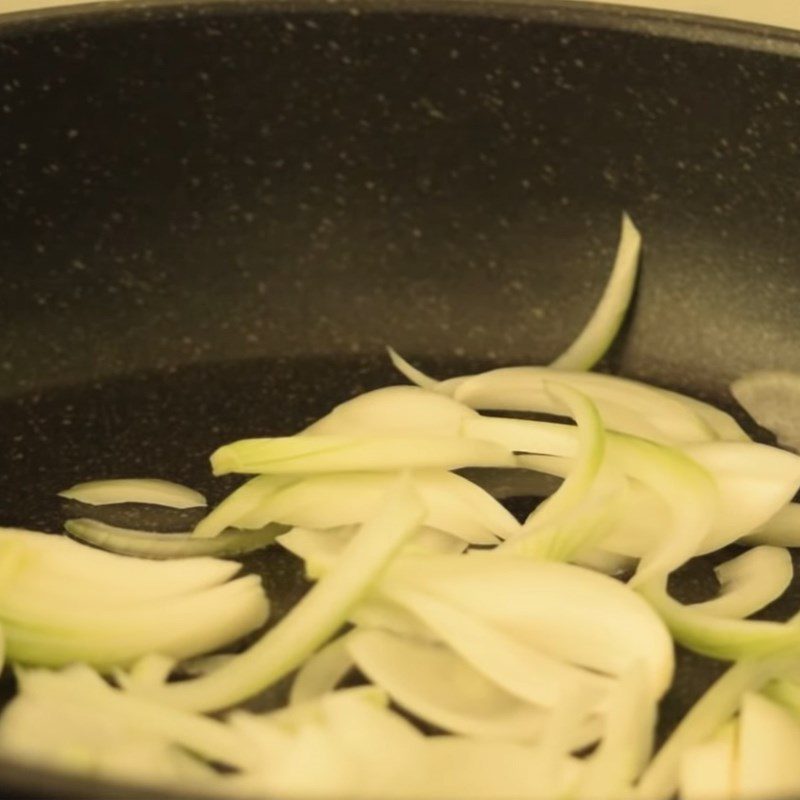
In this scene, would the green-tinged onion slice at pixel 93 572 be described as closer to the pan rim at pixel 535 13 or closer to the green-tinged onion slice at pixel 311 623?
the green-tinged onion slice at pixel 311 623

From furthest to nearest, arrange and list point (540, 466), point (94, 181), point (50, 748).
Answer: point (94, 181) → point (540, 466) → point (50, 748)

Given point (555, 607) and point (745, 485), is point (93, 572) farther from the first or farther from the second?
point (745, 485)

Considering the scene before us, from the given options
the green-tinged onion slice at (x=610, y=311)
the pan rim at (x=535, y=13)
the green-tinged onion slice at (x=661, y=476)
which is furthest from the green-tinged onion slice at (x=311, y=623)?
the pan rim at (x=535, y=13)

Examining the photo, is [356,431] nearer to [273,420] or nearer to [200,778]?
[273,420]

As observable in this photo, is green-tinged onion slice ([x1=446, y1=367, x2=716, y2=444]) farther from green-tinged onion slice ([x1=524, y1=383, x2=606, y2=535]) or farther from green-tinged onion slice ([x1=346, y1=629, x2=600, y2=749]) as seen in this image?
green-tinged onion slice ([x1=346, y1=629, x2=600, y2=749])

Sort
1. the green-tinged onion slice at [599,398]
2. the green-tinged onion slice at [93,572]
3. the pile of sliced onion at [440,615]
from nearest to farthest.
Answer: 1. the pile of sliced onion at [440,615]
2. the green-tinged onion slice at [93,572]
3. the green-tinged onion slice at [599,398]

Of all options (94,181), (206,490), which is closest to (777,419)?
(206,490)
